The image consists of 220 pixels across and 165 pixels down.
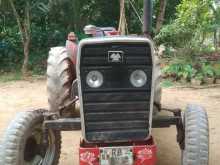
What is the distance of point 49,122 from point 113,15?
35.6 feet

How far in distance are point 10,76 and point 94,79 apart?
850 cm

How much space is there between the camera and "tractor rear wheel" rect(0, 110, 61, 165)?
15.5 ft

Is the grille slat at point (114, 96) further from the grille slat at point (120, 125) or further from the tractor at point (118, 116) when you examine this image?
the grille slat at point (120, 125)

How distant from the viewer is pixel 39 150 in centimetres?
530

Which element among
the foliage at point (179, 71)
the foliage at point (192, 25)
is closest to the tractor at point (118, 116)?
the foliage at point (179, 71)

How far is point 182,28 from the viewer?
11539 mm

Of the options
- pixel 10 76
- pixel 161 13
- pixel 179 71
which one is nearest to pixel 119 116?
pixel 179 71

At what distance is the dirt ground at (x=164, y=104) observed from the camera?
614cm

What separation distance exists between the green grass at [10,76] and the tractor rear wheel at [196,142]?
8147 mm

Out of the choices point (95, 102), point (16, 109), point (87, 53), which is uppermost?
point (87, 53)

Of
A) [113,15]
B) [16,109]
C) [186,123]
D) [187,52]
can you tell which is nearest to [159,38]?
[187,52]

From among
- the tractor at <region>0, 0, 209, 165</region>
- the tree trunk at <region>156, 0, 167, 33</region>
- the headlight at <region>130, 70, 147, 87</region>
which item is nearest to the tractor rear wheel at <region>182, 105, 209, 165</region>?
the tractor at <region>0, 0, 209, 165</region>

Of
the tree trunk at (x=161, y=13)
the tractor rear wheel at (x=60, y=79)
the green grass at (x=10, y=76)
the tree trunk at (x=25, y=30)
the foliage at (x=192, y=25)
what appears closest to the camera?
the tractor rear wheel at (x=60, y=79)

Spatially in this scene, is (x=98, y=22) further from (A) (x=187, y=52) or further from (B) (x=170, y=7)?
(A) (x=187, y=52)
